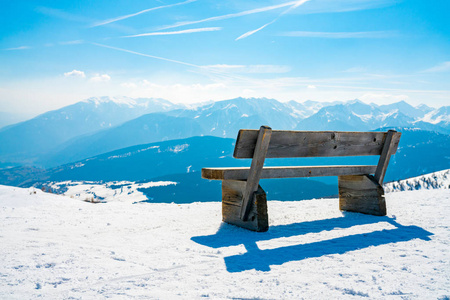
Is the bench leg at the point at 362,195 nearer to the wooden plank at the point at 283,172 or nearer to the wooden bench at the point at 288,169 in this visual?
the wooden bench at the point at 288,169

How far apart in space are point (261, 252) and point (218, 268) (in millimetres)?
806

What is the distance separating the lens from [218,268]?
3.47m

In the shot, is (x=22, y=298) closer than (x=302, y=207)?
Yes

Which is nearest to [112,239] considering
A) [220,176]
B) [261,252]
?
[220,176]

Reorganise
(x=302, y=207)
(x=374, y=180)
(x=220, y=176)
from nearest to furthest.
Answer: (x=220, y=176), (x=374, y=180), (x=302, y=207)

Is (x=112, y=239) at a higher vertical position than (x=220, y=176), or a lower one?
lower

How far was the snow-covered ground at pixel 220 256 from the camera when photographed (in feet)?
9.51

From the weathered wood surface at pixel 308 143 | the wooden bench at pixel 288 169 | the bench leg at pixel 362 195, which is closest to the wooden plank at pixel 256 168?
the wooden bench at pixel 288 169

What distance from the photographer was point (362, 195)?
6613 millimetres

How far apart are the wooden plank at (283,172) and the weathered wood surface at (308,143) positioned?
0.28 metres

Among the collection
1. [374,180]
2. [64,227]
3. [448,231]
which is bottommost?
[448,231]

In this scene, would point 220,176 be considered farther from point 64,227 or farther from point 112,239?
point 64,227

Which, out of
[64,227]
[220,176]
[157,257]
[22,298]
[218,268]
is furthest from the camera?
[64,227]

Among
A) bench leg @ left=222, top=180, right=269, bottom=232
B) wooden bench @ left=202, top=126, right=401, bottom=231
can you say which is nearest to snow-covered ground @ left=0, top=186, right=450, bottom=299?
bench leg @ left=222, top=180, right=269, bottom=232
